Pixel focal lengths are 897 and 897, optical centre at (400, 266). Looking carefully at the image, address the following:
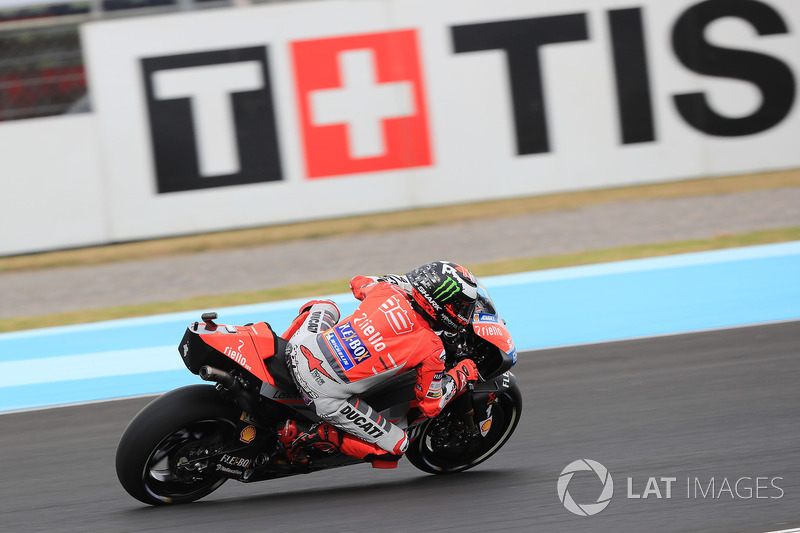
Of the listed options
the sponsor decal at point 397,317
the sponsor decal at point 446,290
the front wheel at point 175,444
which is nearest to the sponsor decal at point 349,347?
the sponsor decal at point 397,317

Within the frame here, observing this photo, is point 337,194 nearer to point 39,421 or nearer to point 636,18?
point 636,18

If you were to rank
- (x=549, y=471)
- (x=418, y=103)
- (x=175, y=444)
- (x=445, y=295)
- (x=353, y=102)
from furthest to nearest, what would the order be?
(x=418, y=103) < (x=353, y=102) < (x=549, y=471) < (x=175, y=444) < (x=445, y=295)

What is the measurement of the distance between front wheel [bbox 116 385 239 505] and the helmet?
44.7 inches

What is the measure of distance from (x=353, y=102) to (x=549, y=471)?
8.82 m

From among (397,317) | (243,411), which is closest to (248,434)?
(243,411)

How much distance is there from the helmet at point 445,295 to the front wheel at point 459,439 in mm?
646

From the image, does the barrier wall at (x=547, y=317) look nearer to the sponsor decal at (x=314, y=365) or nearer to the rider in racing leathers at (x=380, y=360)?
the rider in racing leathers at (x=380, y=360)

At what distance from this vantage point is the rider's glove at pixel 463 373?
4523mm

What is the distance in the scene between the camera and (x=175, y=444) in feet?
15.1

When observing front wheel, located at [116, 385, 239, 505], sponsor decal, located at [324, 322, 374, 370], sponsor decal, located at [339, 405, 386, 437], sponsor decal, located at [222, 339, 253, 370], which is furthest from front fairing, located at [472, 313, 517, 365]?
front wheel, located at [116, 385, 239, 505]

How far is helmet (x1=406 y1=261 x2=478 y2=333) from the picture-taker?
4473 mm

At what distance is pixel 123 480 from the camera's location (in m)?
4.58

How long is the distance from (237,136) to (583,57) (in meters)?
5.30

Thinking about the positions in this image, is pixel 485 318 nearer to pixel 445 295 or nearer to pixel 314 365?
pixel 445 295
